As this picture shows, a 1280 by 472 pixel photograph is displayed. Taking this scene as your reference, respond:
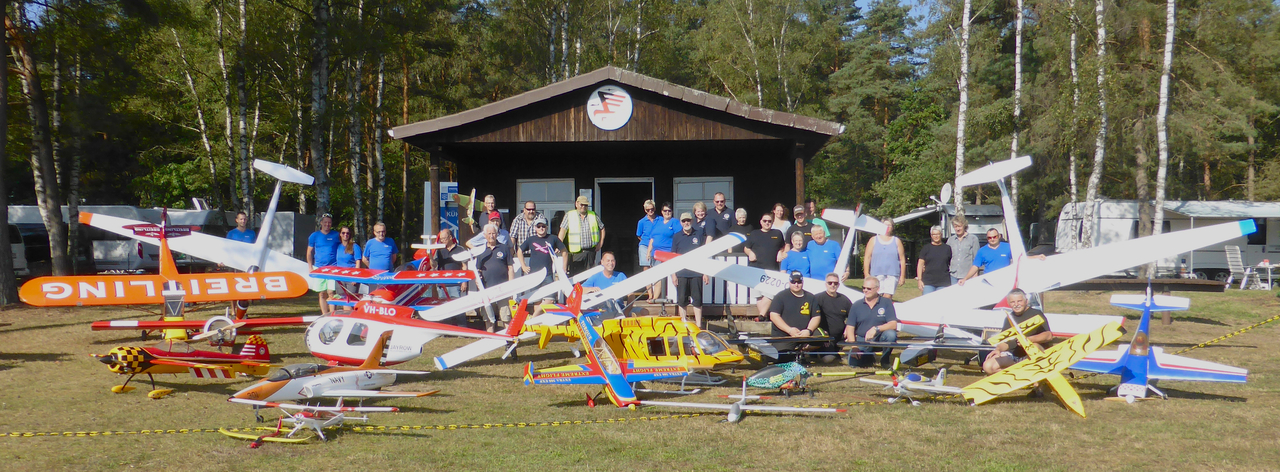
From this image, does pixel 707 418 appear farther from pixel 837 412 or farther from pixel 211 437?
pixel 211 437

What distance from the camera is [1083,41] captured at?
24547mm

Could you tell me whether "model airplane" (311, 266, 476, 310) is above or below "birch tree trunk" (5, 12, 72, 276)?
below

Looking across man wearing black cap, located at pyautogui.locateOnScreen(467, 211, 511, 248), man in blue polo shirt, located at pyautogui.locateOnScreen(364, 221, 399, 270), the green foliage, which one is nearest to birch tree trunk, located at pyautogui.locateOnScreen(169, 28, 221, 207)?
the green foliage

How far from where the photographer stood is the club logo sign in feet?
42.7

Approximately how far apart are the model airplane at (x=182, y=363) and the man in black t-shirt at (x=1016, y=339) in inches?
287

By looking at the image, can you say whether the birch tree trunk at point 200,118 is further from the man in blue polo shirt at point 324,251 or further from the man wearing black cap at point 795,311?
the man wearing black cap at point 795,311

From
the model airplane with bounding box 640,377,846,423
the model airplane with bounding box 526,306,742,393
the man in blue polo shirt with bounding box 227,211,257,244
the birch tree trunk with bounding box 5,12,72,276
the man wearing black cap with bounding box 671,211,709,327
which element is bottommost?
the model airplane with bounding box 640,377,846,423

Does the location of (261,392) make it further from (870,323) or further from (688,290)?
(870,323)

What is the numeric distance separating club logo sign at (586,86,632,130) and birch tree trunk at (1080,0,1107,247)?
631 inches

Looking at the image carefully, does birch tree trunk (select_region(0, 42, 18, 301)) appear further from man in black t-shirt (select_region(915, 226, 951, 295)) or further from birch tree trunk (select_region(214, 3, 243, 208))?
man in black t-shirt (select_region(915, 226, 951, 295))

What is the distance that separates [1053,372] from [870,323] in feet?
8.41

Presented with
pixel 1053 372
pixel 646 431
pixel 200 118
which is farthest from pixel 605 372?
pixel 200 118

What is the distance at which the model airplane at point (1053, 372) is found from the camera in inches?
252

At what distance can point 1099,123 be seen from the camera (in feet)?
74.4
